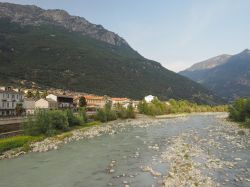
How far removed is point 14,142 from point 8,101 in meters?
51.5

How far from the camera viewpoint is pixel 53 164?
4234cm

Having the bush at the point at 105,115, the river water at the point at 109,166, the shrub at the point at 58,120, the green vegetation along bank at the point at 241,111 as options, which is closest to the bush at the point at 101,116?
the bush at the point at 105,115

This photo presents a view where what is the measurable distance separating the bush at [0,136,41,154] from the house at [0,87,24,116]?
4152 cm

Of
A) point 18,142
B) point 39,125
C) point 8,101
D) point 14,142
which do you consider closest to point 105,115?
point 8,101

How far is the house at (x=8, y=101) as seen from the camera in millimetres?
99062

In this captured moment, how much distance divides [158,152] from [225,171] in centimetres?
1572

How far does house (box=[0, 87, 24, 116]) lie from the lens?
99062mm

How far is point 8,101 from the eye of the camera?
337ft

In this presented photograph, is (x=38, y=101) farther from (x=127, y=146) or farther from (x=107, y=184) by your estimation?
(x=107, y=184)

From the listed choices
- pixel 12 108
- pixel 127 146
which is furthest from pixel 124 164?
pixel 12 108

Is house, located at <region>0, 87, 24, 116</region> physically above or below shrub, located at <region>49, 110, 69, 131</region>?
above

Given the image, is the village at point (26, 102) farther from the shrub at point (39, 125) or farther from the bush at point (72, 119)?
the bush at point (72, 119)

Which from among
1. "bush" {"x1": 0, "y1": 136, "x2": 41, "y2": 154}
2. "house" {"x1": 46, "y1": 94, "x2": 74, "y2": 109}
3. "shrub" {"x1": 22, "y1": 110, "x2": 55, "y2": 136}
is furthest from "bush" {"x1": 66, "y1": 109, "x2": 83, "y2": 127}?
"house" {"x1": 46, "y1": 94, "x2": 74, "y2": 109}

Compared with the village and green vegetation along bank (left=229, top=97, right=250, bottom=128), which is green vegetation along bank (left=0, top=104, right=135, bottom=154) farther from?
green vegetation along bank (left=229, top=97, right=250, bottom=128)
